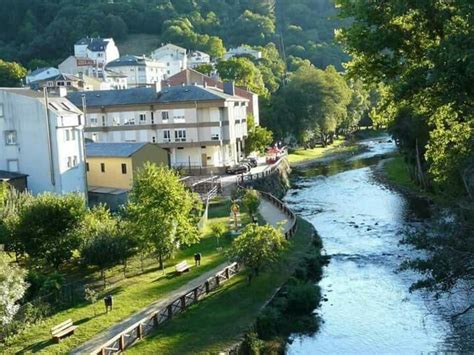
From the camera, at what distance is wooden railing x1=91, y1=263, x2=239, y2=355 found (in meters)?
21.4

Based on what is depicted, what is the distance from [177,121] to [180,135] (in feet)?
5.47

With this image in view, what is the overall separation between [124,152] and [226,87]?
99.2 feet

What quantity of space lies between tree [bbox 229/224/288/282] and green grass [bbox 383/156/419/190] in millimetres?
34955

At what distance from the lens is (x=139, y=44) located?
189250mm

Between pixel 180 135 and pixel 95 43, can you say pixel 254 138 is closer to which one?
pixel 180 135

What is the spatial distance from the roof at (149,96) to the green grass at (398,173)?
20.6 metres

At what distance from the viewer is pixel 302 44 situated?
193m

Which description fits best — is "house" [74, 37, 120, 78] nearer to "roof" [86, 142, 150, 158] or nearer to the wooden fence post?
"roof" [86, 142, 150, 158]

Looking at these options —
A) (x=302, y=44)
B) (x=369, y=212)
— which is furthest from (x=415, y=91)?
(x=302, y=44)

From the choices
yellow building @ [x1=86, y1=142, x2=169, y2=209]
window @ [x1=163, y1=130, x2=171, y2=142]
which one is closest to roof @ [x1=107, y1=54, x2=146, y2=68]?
window @ [x1=163, y1=130, x2=171, y2=142]

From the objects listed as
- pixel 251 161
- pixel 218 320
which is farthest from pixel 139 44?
pixel 218 320

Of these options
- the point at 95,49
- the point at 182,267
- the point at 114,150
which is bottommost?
the point at 182,267

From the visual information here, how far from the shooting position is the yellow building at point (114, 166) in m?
51.4

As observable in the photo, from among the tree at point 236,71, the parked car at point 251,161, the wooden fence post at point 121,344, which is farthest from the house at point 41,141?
the tree at point 236,71
